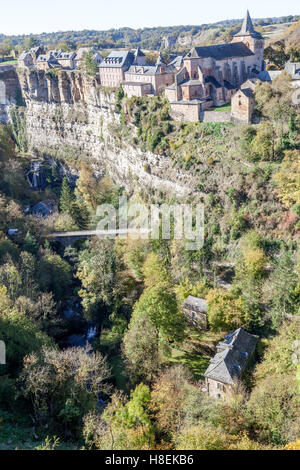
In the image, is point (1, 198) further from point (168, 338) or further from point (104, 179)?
point (168, 338)

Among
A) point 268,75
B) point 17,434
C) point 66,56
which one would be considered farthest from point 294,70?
point 17,434

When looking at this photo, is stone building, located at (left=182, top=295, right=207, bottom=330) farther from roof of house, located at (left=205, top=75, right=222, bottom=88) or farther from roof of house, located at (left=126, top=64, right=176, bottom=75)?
roof of house, located at (left=126, top=64, right=176, bottom=75)

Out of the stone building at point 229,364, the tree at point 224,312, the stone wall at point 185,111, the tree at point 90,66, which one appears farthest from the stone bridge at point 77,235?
the tree at point 90,66

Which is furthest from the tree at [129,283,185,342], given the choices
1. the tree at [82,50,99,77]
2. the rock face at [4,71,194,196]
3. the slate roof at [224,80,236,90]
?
the tree at [82,50,99,77]

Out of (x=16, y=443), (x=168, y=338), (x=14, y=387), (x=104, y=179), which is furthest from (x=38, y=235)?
(x=16, y=443)

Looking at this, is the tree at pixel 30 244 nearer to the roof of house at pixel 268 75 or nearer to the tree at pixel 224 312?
the tree at pixel 224 312

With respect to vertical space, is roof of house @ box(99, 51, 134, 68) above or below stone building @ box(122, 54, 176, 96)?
above

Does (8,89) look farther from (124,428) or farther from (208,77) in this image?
(124,428)
